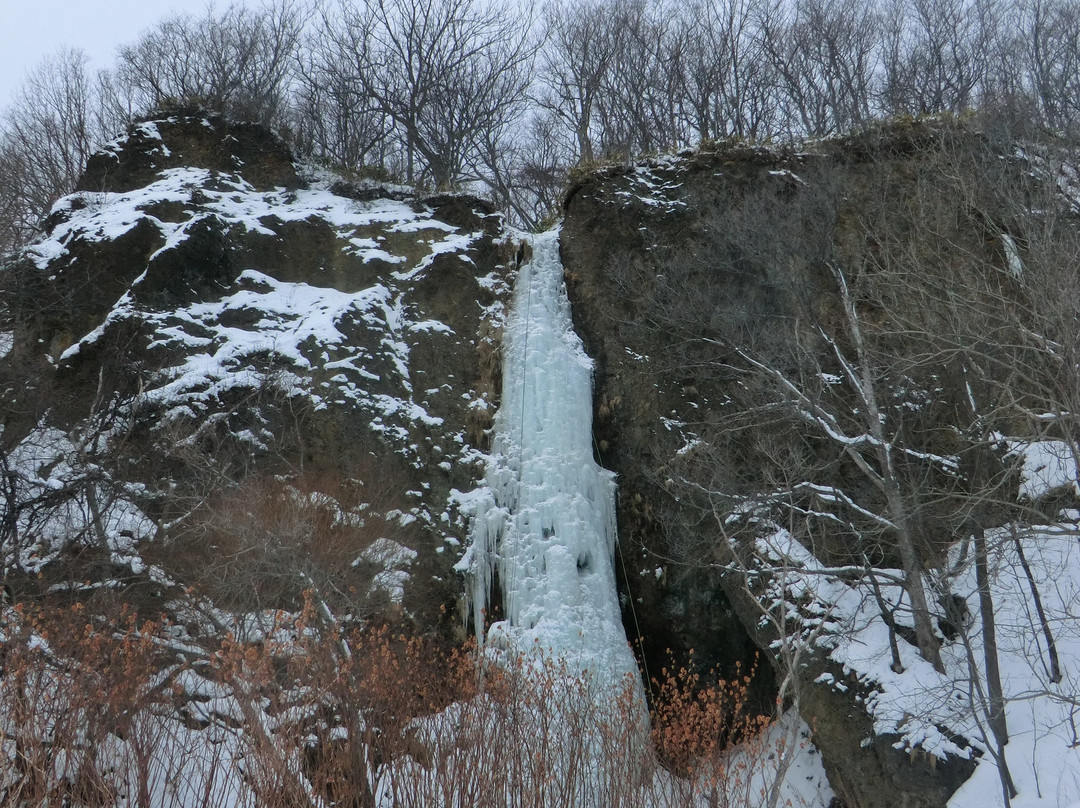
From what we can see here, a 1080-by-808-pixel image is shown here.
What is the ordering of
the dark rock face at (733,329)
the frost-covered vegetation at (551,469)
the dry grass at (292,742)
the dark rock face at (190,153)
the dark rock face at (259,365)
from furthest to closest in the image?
the dark rock face at (190,153) < the dark rock face at (259,365) < the dark rock face at (733,329) < the frost-covered vegetation at (551,469) < the dry grass at (292,742)

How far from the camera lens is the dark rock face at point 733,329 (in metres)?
10.3

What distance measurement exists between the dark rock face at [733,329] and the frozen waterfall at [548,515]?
426 mm

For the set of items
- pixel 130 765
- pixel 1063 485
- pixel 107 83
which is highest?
pixel 107 83

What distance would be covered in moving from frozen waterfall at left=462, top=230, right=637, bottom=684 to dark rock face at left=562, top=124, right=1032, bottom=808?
1.40 feet

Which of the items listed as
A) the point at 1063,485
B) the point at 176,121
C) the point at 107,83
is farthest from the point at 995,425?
the point at 107,83

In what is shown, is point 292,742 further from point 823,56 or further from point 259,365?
point 823,56

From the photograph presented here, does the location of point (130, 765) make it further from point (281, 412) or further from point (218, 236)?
point (218, 236)

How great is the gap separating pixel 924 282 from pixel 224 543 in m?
9.45

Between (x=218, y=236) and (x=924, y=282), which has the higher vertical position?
(x=218, y=236)

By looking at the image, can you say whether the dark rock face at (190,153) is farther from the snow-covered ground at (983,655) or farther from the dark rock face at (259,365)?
the snow-covered ground at (983,655)

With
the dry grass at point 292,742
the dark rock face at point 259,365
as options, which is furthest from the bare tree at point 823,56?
the dry grass at point 292,742

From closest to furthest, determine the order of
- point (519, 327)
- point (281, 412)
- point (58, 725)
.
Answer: point (58, 725)
point (281, 412)
point (519, 327)

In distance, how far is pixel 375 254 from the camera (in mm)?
13977

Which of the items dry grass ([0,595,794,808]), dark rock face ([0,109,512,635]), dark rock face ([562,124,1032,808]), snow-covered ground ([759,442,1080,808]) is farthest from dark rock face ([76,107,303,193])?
snow-covered ground ([759,442,1080,808])
